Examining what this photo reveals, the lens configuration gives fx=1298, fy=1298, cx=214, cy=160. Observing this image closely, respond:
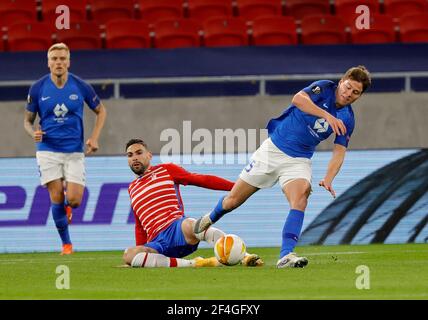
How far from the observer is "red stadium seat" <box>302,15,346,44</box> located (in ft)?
56.5

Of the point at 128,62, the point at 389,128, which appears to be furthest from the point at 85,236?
the point at 389,128

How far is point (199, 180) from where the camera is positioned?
10.6 meters

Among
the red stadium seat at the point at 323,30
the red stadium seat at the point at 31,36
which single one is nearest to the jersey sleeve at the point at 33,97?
the red stadium seat at the point at 31,36

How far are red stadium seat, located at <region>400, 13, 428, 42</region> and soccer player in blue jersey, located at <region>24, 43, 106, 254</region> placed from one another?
235 inches

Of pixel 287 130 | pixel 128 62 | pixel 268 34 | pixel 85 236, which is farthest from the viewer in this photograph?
pixel 268 34

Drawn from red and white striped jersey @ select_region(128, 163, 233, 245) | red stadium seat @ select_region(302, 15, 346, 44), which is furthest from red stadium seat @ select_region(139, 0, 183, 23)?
red and white striped jersey @ select_region(128, 163, 233, 245)

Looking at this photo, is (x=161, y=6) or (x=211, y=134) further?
(x=161, y=6)

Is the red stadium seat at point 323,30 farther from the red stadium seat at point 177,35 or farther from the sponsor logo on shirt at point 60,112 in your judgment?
the sponsor logo on shirt at point 60,112

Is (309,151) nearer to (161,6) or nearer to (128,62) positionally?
(128,62)

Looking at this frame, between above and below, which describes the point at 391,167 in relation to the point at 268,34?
below

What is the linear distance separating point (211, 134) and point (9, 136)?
7.79 feet

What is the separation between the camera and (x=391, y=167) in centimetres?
1447

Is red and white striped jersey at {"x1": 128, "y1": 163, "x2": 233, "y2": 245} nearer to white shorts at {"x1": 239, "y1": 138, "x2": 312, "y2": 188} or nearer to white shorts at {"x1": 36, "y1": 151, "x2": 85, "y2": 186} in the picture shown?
white shorts at {"x1": 239, "y1": 138, "x2": 312, "y2": 188}

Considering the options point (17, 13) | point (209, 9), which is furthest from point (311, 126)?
point (17, 13)
